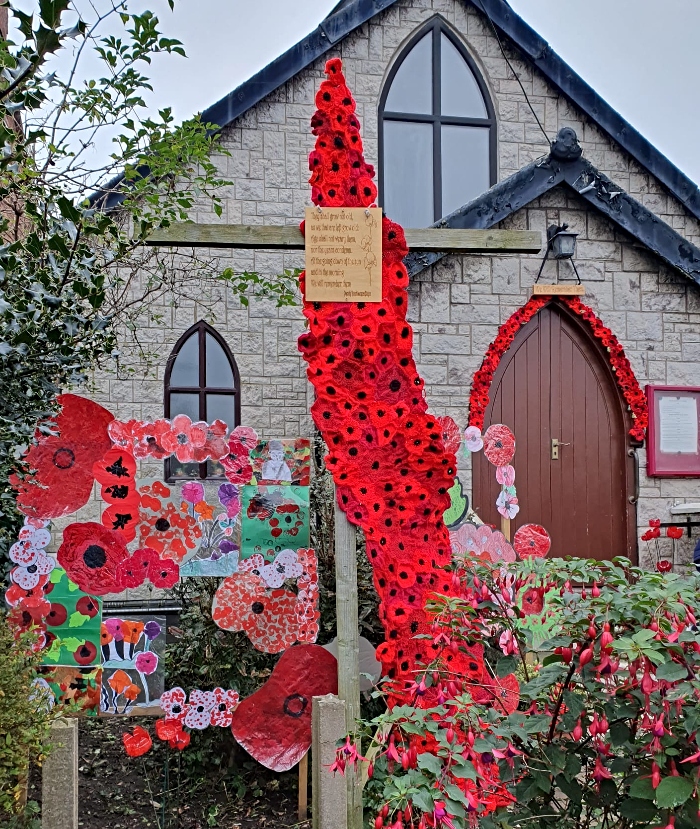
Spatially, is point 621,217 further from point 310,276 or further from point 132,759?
point 132,759

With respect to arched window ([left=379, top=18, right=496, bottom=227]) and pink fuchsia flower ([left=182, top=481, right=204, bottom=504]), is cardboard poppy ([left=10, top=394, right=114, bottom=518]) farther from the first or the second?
arched window ([left=379, top=18, right=496, bottom=227])

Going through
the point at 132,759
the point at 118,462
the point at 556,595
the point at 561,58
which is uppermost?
the point at 561,58

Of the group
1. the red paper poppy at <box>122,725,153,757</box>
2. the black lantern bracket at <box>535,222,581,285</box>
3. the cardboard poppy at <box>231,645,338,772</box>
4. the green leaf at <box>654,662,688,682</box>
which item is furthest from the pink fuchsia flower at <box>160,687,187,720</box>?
the black lantern bracket at <box>535,222,581,285</box>

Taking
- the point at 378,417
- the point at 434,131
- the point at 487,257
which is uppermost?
the point at 434,131

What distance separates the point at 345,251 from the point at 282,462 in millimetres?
1146

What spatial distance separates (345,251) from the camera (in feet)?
12.4

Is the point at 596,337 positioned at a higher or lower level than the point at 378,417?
higher

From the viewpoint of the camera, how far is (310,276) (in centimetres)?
373

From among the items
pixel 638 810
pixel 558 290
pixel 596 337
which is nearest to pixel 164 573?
pixel 638 810

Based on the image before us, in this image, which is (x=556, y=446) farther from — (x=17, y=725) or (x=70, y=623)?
(x=17, y=725)

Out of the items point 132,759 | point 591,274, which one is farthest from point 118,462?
point 591,274

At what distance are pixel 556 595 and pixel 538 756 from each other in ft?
1.59

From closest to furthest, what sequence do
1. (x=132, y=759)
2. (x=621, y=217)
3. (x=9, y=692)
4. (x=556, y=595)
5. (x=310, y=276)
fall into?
(x=556, y=595)
(x=9, y=692)
(x=310, y=276)
(x=132, y=759)
(x=621, y=217)

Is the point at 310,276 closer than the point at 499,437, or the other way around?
the point at 310,276
